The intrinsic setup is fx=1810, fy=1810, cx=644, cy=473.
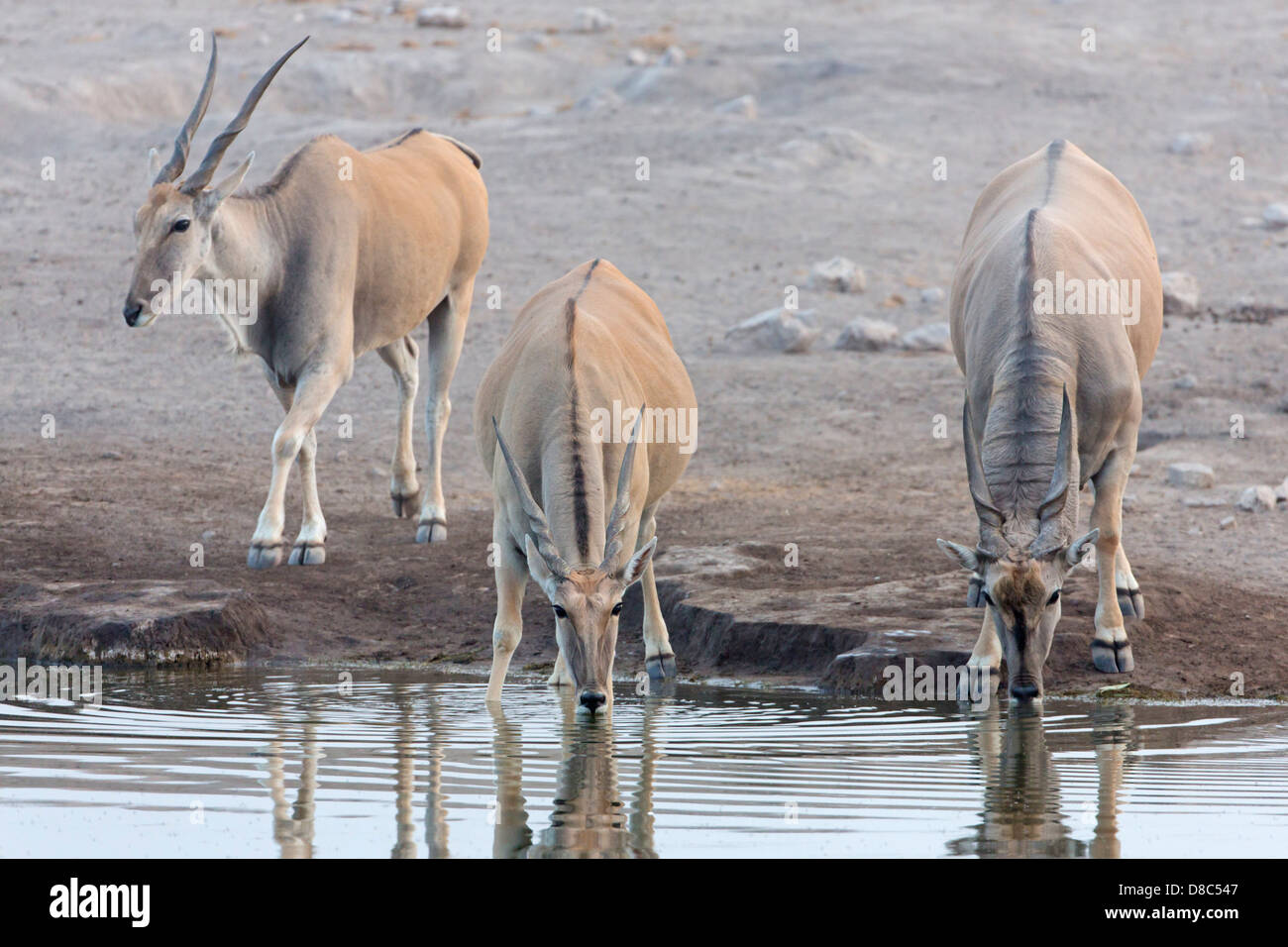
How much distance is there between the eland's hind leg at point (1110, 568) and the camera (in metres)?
6.86

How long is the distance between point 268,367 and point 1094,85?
15897 mm

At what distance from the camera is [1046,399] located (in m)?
6.32

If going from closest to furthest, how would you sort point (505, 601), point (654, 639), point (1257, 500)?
point (505, 601)
point (654, 639)
point (1257, 500)

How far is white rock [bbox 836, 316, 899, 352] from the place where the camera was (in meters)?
13.9

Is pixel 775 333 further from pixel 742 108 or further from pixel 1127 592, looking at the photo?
pixel 742 108

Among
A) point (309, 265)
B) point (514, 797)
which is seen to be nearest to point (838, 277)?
point (309, 265)

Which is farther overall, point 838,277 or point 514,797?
point 838,277

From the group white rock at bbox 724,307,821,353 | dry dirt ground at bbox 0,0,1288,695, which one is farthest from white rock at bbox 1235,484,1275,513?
white rock at bbox 724,307,821,353

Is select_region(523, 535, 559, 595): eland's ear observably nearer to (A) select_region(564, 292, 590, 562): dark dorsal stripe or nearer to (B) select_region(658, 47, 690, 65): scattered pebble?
(A) select_region(564, 292, 590, 562): dark dorsal stripe

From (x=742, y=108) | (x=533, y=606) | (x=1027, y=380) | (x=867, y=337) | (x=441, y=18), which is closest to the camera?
(x=1027, y=380)

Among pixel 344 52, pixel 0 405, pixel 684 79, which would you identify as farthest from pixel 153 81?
pixel 0 405

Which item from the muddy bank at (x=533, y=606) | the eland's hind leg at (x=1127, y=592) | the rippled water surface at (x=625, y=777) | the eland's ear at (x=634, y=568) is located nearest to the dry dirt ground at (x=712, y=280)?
the muddy bank at (x=533, y=606)

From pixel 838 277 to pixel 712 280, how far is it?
3.66 feet

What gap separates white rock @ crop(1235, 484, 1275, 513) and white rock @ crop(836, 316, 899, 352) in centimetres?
459
